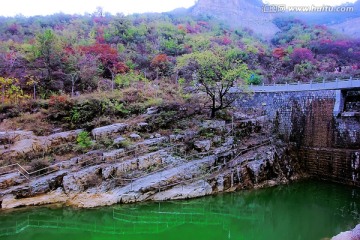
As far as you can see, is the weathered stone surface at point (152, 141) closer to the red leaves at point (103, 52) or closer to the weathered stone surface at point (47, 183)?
the weathered stone surface at point (47, 183)

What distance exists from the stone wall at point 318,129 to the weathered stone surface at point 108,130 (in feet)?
34.2

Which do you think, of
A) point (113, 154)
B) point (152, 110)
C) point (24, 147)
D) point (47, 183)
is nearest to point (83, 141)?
point (113, 154)

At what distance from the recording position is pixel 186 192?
1700cm

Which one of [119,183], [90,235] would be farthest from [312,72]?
[90,235]

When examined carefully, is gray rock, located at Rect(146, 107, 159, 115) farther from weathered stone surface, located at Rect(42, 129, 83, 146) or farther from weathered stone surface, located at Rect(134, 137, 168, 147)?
weathered stone surface, located at Rect(42, 129, 83, 146)

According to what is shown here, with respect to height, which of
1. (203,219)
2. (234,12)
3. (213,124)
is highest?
(234,12)

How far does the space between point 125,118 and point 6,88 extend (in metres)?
10.4

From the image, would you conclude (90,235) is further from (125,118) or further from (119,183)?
(125,118)

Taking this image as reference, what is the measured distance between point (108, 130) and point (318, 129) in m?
14.3

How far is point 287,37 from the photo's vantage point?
4844cm

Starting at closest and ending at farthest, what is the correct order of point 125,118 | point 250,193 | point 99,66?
point 250,193 → point 125,118 → point 99,66

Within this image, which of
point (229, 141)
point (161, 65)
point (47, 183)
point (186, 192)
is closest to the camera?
point (47, 183)

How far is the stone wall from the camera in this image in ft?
63.1

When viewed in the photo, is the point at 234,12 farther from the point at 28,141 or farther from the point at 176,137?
the point at 28,141
